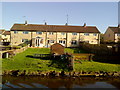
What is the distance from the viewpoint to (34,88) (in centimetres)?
1327

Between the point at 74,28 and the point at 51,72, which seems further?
the point at 74,28

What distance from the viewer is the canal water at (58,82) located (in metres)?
14.2

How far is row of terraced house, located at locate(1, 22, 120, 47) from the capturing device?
135ft

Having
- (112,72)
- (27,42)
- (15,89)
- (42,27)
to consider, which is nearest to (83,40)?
(42,27)

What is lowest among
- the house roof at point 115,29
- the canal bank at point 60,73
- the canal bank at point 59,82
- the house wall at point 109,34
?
the canal bank at point 59,82

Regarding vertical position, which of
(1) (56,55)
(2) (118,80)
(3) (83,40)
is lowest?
(2) (118,80)

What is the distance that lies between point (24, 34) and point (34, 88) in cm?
3009

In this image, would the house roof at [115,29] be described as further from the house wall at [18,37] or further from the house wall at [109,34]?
the house wall at [18,37]

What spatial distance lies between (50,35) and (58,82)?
27497 millimetres

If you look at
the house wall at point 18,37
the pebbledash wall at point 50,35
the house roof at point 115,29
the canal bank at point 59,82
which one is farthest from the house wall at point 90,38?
the canal bank at point 59,82

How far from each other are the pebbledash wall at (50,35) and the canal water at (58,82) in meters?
23.9

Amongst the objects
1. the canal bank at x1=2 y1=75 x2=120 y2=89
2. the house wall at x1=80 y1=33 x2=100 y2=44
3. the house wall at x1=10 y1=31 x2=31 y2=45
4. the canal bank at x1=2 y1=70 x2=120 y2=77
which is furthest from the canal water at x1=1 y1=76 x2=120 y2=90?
the house wall at x1=80 y1=33 x2=100 y2=44

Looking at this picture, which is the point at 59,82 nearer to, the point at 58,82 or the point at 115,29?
the point at 58,82

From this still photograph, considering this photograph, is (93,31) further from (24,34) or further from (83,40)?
(24,34)
